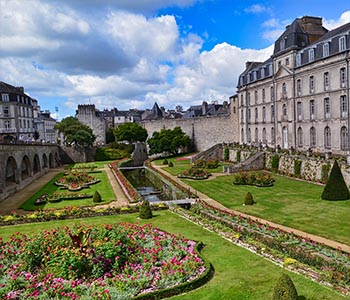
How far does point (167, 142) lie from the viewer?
57.3 meters

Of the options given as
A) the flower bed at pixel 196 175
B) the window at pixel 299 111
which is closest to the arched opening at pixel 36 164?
the flower bed at pixel 196 175

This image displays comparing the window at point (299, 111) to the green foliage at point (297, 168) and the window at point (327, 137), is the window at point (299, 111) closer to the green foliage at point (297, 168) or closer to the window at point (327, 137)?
the window at point (327, 137)

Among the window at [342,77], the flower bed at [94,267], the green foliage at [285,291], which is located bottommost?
the flower bed at [94,267]

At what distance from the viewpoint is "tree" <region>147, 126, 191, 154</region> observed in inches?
2242

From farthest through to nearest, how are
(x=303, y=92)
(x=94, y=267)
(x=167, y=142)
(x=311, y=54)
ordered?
(x=167, y=142), (x=303, y=92), (x=311, y=54), (x=94, y=267)

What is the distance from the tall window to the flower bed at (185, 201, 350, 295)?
18585 mm

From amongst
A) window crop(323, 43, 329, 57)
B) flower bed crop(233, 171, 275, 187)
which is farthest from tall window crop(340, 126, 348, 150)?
flower bed crop(233, 171, 275, 187)

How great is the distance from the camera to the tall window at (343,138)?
31.0 meters

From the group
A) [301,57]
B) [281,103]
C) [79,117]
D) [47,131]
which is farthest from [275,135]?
[47,131]

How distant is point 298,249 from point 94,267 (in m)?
6.40

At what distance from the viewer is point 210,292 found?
30.3 feet

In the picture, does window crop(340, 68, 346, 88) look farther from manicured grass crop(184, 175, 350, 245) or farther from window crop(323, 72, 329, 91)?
manicured grass crop(184, 175, 350, 245)

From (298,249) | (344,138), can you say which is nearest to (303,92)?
(344,138)

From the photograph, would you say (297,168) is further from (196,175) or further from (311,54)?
(311,54)
